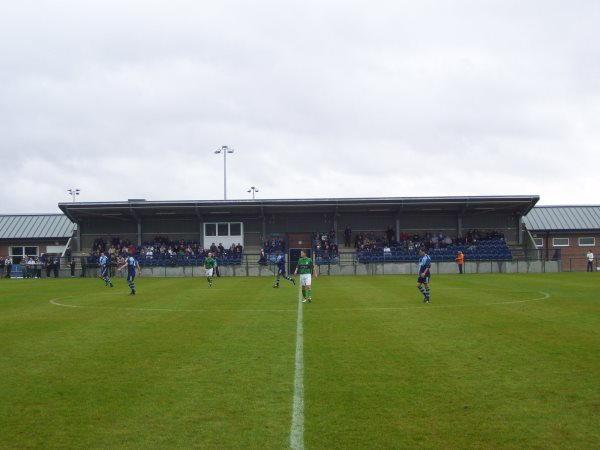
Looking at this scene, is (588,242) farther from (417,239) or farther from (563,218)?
(417,239)

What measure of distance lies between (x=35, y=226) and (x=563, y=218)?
192 ft

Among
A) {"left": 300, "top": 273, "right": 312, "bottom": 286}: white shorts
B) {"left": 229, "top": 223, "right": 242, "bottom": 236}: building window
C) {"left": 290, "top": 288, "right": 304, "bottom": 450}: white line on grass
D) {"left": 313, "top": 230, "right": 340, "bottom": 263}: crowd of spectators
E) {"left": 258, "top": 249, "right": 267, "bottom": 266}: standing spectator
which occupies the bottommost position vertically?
{"left": 290, "top": 288, "right": 304, "bottom": 450}: white line on grass

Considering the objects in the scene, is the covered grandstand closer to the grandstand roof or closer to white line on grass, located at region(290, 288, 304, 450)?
the grandstand roof

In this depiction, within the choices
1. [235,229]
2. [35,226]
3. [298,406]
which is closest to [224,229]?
[235,229]

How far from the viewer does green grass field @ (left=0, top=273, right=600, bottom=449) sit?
6742 mm

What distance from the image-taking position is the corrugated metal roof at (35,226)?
66625mm

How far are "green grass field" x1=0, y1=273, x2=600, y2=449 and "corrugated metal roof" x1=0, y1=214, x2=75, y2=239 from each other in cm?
5328

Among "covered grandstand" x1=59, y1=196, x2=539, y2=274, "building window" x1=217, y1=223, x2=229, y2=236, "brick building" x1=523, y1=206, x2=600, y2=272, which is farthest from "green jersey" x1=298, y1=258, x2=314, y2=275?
"brick building" x1=523, y1=206, x2=600, y2=272

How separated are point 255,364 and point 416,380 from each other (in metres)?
2.84

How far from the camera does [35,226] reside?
224 feet

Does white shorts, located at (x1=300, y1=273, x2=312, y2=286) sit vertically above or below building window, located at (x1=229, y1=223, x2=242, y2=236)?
below

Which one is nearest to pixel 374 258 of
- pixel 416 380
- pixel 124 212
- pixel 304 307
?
pixel 124 212

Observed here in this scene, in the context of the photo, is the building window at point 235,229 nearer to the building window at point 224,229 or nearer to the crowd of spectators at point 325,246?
the building window at point 224,229

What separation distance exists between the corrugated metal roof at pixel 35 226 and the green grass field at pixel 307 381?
5328 centimetres
